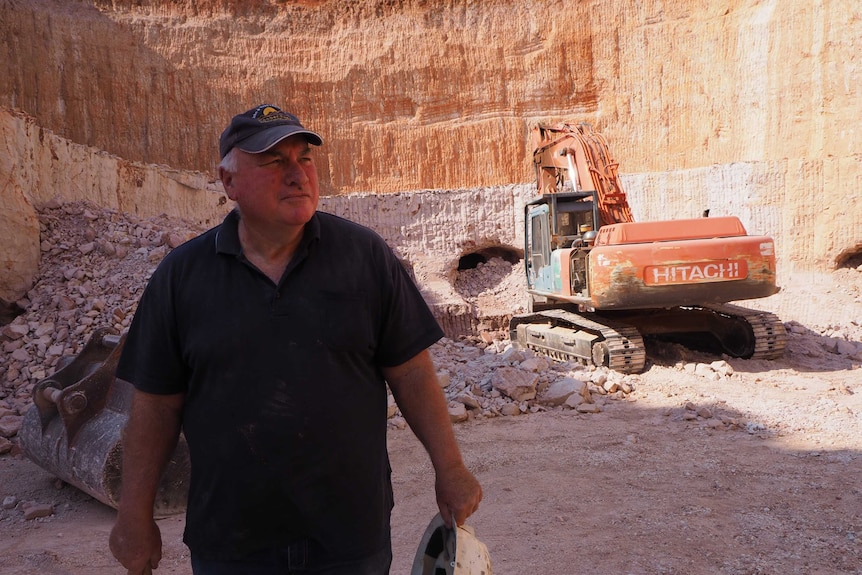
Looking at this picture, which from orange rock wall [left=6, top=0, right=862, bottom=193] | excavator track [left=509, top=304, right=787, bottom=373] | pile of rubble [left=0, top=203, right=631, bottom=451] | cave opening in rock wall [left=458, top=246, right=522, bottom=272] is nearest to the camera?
pile of rubble [left=0, top=203, right=631, bottom=451]

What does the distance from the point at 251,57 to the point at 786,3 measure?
14935 mm

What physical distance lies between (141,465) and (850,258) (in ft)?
51.2

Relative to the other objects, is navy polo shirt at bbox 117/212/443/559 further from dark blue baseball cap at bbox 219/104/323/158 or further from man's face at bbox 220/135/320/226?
dark blue baseball cap at bbox 219/104/323/158

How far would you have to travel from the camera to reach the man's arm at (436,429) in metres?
1.89

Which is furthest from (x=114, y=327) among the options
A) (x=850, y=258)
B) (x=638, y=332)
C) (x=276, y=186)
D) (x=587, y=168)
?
(x=850, y=258)

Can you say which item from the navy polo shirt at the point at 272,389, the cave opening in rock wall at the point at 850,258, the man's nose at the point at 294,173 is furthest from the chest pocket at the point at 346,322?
the cave opening in rock wall at the point at 850,258

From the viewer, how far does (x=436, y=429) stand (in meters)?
1.91

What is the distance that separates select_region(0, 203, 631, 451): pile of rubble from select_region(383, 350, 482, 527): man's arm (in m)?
4.41

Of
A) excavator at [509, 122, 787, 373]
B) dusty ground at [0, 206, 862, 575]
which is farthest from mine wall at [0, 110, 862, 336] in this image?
dusty ground at [0, 206, 862, 575]

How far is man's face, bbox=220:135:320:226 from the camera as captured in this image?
1778 millimetres

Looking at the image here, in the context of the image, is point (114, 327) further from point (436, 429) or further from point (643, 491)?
point (436, 429)

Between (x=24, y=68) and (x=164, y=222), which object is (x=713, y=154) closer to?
(x=164, y=222)

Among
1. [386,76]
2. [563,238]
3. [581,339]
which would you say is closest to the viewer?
[581,339]

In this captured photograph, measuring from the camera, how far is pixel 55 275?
336 inches
